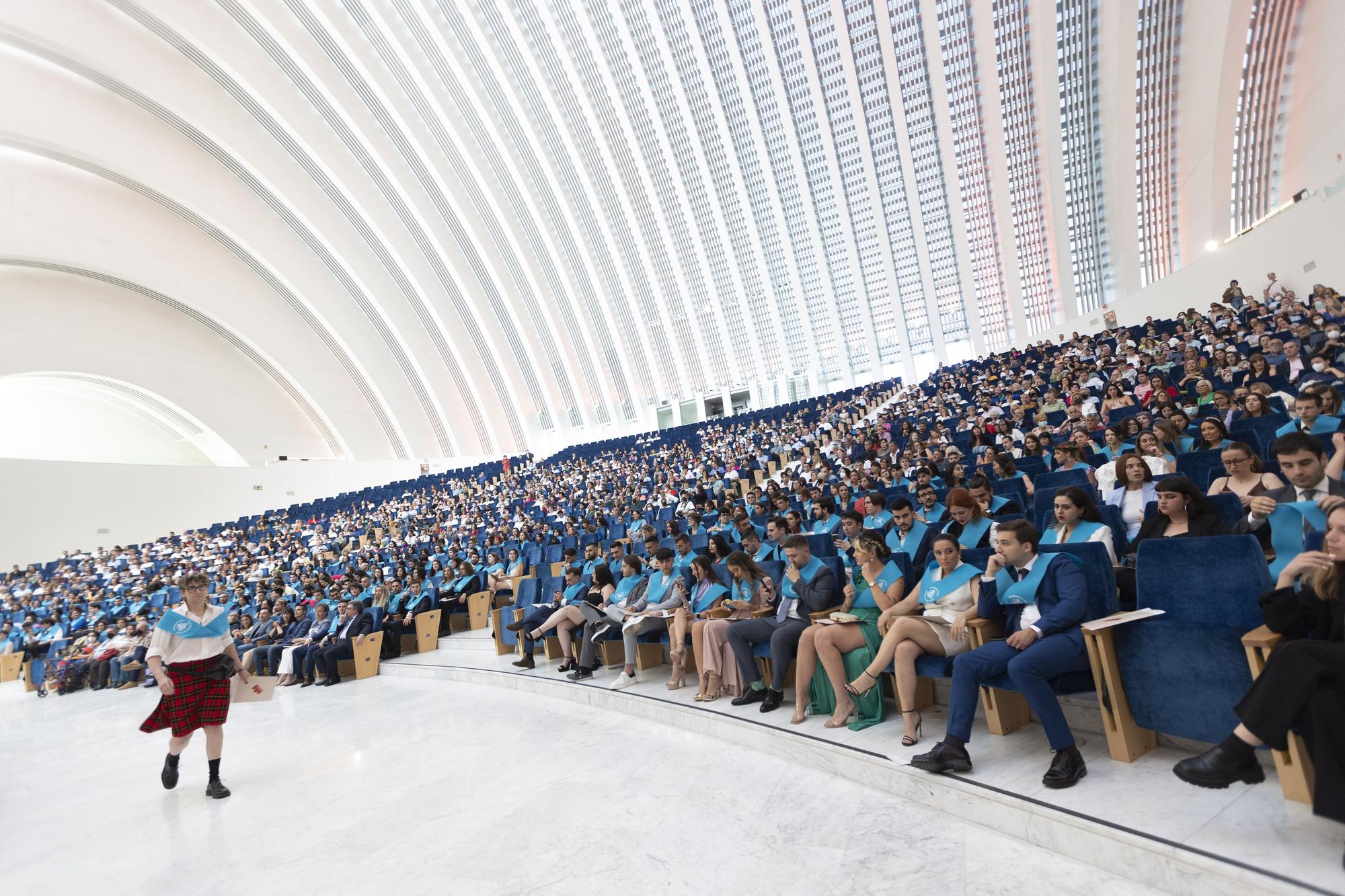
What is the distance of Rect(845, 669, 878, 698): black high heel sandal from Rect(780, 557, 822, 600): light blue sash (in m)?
0.68

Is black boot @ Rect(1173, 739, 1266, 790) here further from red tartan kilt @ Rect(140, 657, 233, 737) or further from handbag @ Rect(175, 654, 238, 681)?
handbag @ Rect(175, 654, 238, 681)

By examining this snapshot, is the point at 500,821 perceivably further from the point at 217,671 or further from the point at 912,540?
the point at 912,540

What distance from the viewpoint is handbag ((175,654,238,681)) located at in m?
4.04

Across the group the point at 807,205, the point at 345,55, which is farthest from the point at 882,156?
the point at 345,55

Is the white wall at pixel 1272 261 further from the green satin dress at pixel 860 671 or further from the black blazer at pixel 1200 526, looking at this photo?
the green satin dress at pixel 860 671

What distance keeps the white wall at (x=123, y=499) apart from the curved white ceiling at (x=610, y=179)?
379 centimetres

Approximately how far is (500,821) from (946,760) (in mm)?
2004

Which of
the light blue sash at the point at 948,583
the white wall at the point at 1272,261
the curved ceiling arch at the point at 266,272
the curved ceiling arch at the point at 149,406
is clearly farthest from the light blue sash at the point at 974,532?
the curved ceiling arch at the point at 149,406

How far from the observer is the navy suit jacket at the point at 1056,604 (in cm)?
268

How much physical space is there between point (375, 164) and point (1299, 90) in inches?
1110

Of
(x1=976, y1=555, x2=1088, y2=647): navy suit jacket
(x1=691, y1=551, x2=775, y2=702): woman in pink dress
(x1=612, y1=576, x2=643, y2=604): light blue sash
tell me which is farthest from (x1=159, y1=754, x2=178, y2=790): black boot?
(x1=976, y1=555, x2=1088, y2=647): navy suit jacket

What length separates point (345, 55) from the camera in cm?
2292

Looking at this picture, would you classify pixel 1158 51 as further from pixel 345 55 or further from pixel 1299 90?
pixel 345 55

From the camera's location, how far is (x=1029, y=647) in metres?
2.68
